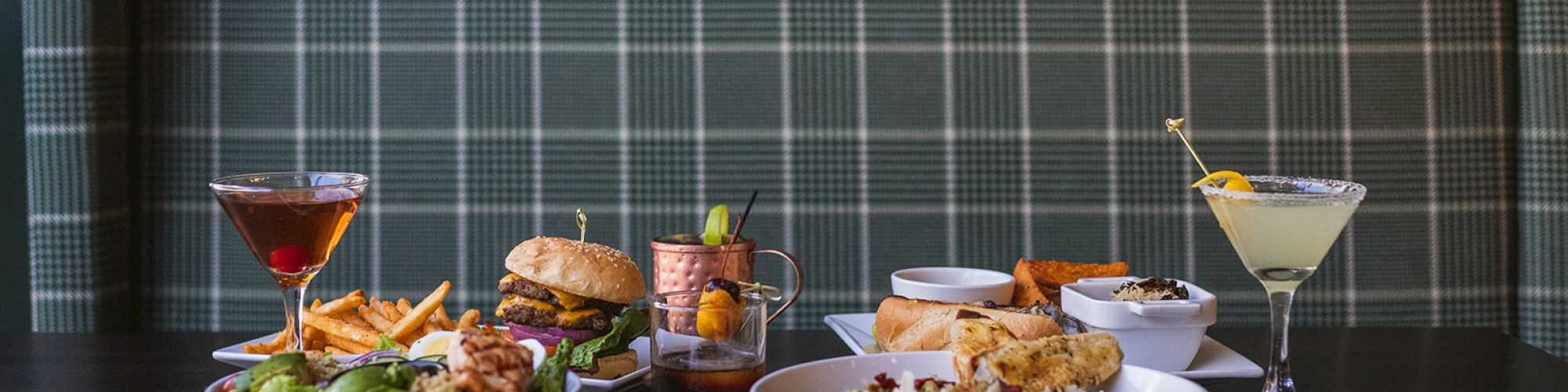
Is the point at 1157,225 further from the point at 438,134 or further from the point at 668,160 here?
the point at 438,134

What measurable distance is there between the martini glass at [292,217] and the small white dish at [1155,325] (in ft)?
2.50

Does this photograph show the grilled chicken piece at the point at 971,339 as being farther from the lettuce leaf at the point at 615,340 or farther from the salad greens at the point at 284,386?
the salad greens at the point at 284,386

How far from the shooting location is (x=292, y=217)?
1.20 metres

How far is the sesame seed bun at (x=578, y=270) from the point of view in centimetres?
132

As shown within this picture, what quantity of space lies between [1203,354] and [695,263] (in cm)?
57

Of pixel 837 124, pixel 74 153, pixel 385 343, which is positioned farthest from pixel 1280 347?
pixel 74 153

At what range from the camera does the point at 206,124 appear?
2.39 meters

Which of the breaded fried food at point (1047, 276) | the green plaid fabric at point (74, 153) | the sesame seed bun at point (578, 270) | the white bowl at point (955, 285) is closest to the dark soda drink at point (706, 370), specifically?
the sesame seed bun at point (578, 270)

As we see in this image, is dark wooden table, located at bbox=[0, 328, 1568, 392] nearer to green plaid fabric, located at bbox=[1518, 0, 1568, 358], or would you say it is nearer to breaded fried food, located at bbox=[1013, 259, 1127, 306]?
breaded fried food, located at bbox=[1013, 259, 1127, 306]

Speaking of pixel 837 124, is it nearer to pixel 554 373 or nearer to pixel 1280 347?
pixel 1280 347

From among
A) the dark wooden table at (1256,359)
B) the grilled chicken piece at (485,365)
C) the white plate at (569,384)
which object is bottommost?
the dark wooden table at (1256,359)

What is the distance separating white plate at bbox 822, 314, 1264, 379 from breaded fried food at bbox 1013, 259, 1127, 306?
6.6 inches

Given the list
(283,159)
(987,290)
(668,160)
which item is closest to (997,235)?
(668,160)

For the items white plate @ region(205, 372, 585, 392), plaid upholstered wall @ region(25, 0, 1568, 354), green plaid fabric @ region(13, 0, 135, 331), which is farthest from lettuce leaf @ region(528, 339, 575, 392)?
green plaid fabric @ region(13, 0, 135, 331)
